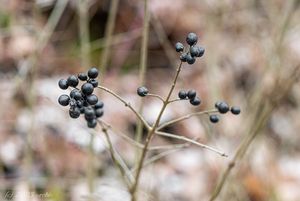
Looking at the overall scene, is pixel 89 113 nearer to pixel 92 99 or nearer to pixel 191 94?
pixel 92 99

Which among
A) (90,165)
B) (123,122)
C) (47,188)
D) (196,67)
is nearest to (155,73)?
(196,67)

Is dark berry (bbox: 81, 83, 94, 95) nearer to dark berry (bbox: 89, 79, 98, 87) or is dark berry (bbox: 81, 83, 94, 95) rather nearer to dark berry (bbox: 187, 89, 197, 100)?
dark berry (bbox: 89, 79, 98, 87)

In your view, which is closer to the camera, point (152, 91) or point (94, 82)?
point (94, 82)

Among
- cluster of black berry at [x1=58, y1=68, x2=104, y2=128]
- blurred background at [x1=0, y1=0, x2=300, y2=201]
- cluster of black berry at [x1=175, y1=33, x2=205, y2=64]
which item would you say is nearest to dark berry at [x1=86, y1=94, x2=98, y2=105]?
cluster of black berry at [x1=58, y1=68, x2=104, y2=128]

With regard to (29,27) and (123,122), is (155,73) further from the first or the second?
(29,27)

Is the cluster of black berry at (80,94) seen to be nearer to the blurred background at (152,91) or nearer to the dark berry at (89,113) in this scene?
the dark berry at (89,113)

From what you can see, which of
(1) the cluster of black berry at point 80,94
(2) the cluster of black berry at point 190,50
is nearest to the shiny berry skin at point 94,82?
(1) the cluster of black berry at point 80,94

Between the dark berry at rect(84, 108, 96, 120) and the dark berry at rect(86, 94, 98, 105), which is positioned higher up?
the dark berry at rect(86, 94, 98, 105)

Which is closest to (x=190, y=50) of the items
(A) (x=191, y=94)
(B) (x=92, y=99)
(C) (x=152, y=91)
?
(A) (x=191, y=94)

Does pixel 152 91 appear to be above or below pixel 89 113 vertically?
below
